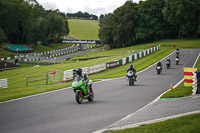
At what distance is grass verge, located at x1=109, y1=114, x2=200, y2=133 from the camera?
820 cm

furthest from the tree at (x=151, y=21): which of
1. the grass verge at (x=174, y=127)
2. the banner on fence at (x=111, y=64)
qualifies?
the grass verge at (x=174, y=127)

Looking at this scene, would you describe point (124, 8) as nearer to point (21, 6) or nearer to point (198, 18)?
point (198, 18)

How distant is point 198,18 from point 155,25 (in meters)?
13.5

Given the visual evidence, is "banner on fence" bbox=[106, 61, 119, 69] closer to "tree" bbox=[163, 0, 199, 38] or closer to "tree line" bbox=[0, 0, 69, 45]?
"tree" bbox=[163, 0, 199, 38]

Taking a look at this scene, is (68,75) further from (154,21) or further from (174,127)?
(154,21)

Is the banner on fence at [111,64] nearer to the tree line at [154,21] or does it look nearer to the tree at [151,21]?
the tree at [151,21]

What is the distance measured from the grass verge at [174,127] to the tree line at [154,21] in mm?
88092

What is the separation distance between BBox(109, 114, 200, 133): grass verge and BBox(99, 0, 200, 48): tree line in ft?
289

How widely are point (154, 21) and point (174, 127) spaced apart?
9250 centimetres

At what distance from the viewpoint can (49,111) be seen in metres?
12.9

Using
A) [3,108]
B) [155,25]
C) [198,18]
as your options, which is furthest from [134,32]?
[3,108]

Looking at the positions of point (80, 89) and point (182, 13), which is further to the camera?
point (182, 13)

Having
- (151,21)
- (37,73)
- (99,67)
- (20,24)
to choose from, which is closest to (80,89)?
(99,67)

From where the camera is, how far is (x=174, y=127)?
8.62m
